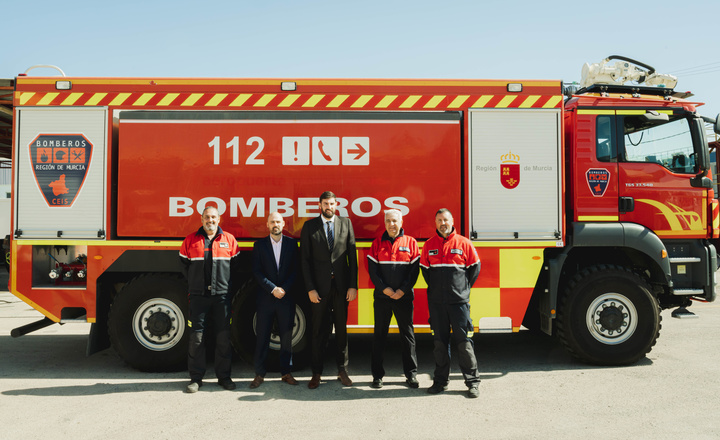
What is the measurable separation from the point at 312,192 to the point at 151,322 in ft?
7.59

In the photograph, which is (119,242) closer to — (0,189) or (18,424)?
(18,424)

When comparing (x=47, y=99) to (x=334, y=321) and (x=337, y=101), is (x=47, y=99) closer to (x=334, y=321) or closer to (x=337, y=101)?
(x=337, y=101)

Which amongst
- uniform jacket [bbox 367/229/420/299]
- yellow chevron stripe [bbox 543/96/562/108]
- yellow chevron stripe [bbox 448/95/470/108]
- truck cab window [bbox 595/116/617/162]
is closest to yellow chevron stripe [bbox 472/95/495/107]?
yellow chevron stripe [bbox 448/95/470/108]

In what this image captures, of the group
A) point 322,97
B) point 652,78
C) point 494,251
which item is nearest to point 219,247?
point 322,97

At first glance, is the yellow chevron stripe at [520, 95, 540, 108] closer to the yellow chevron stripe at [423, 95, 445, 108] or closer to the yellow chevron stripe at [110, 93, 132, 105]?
the yellow chevron stripe at [423, 95, 445, 108]

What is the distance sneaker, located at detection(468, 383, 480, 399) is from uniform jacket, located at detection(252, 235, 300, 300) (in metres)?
2.04

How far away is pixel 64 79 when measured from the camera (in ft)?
17.6

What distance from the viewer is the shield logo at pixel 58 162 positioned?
209 inches

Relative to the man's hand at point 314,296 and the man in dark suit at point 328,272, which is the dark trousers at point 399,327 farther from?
the man's hand at point 314,296

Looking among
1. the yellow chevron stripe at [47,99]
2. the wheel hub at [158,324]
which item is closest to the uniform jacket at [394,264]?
the wheel hub at [158,324]

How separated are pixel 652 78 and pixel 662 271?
100 inches

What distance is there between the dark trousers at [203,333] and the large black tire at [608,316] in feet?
12.3

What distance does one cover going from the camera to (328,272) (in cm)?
483

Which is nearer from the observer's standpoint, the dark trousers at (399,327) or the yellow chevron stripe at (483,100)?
the dark trousers at (399,327)
